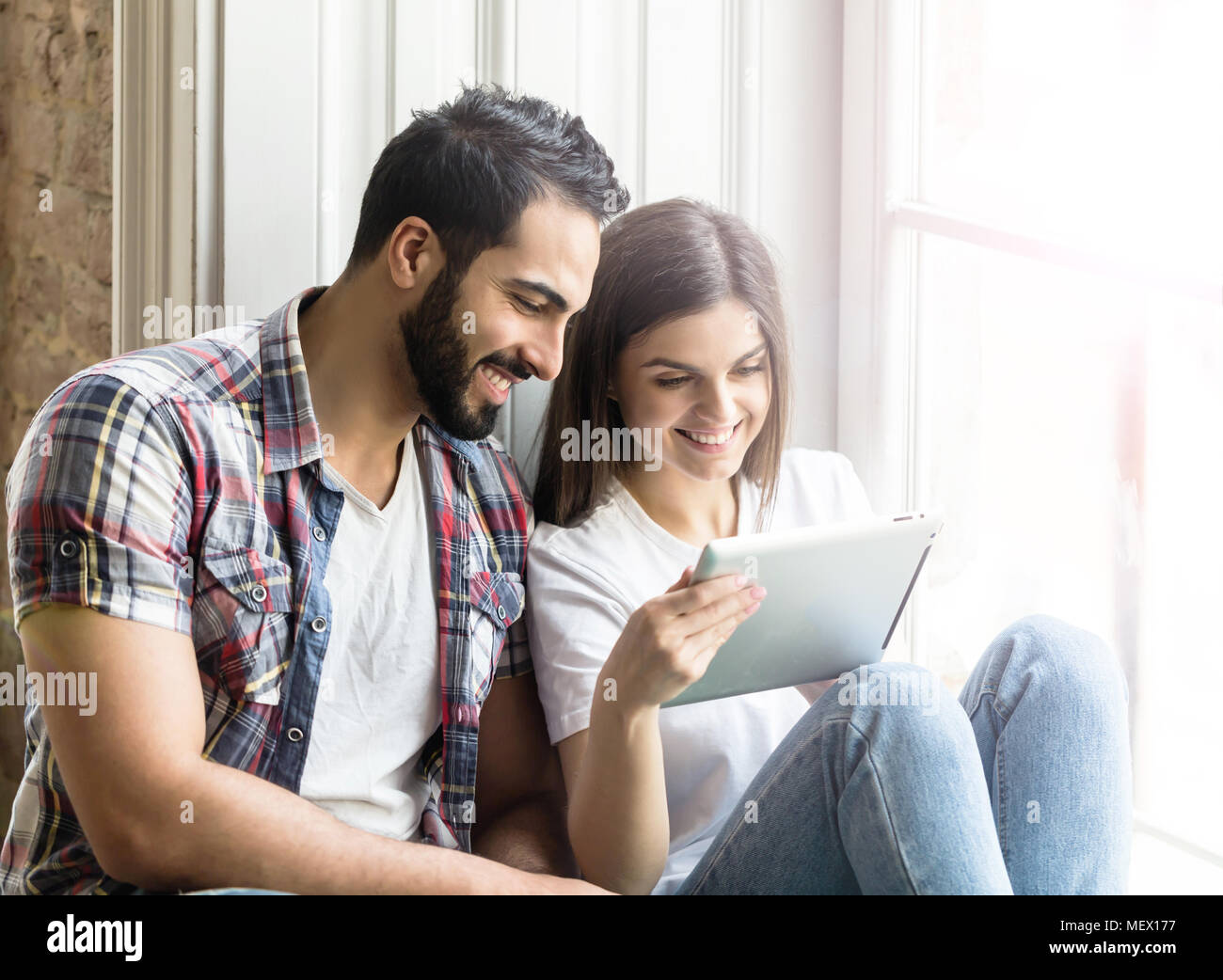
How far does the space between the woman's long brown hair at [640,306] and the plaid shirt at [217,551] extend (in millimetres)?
175

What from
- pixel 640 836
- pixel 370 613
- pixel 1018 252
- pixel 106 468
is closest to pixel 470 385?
pixel 370 613

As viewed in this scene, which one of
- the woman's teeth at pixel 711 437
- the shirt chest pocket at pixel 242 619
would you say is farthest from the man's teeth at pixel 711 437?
the shirt chest pocket at pixel 242 619

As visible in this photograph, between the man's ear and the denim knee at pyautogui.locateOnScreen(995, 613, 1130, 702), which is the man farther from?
the denim knee at pyautogui.locateOnScreen(995, 613, 1130, 702)

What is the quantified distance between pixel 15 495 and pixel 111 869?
33 centimetres

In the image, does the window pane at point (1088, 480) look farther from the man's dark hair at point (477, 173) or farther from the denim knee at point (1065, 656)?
the man's dark hair at point (477, 173)

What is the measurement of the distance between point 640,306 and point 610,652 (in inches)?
16.3

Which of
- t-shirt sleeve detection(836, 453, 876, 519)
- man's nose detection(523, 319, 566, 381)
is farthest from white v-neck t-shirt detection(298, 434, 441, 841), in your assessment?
t-shirt sleeve detection(836, 453, 876, 519)

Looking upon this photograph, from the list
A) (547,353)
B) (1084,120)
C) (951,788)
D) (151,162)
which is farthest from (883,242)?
(151,162)

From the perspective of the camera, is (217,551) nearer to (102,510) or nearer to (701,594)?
(102,510)

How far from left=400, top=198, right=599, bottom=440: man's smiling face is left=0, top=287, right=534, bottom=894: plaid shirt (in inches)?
4.5

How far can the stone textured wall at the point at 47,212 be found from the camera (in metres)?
1.64
